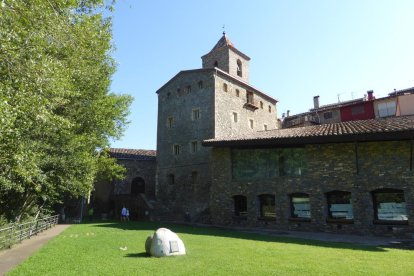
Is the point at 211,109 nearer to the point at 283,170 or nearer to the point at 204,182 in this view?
the point at 204,182

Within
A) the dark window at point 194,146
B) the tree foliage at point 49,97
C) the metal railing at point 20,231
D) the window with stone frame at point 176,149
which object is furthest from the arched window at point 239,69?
the metal railing at point 20,231

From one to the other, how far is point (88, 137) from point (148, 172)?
1570cm

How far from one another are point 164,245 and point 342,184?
10995mm

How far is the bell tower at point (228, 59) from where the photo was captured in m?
33.1

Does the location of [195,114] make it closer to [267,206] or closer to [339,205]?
[267,206]

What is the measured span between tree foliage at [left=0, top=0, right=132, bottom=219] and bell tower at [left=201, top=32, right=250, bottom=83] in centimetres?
1303

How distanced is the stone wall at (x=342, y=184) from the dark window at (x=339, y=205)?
1.10 ft

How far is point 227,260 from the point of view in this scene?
928 centimetres

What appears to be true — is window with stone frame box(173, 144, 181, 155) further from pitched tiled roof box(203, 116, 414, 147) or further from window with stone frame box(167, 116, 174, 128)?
pitched tiled roof box(203, 116, 414, 147)

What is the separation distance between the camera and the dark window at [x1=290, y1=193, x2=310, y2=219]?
18172 mm

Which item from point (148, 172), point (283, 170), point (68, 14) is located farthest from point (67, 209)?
point (68, 14)

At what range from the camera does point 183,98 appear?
31234 mm

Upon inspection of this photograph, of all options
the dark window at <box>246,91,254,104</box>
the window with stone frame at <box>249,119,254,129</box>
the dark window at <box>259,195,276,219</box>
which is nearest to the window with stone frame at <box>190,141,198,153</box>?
the window with stone frame at <box>249,119,254,129</box>

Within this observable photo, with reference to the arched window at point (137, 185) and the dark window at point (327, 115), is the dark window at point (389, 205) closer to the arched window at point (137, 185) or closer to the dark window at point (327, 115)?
the arched window at point (137, 185)
